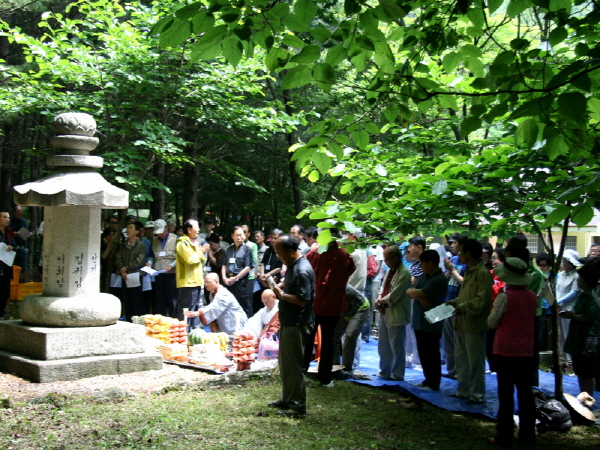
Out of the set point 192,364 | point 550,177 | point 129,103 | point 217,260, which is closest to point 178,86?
point 129,103

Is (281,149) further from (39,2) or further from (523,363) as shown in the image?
(523,363)

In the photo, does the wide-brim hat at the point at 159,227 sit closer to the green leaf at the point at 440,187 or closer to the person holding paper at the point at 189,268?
the person holding paper at the point at 189,268

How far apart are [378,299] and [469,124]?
15.9ft

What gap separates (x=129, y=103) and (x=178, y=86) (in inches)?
34.7

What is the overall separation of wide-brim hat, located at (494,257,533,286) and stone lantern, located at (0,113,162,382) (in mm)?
4710

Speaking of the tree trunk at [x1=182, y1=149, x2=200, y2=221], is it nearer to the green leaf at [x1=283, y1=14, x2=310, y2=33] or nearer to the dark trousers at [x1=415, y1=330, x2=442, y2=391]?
the dark trousers at [x1=415, y1=330, x2=442, y2=391]

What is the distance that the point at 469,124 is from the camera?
3.53m

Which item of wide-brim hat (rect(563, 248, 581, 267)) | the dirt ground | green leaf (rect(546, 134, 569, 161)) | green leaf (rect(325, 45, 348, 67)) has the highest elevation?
green leaf (rect(325, 45, 348, 67))

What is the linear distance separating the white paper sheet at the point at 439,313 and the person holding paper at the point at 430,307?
1.80 feet

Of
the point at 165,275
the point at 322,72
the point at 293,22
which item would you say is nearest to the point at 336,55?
the point at 322,72

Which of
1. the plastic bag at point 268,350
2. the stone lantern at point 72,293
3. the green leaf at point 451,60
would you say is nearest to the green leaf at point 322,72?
the green leaf at point 451,60

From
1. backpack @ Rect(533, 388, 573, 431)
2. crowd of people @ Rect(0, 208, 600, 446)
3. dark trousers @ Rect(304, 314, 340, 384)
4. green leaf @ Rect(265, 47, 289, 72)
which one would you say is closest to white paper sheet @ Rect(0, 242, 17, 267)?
crowd of people @ Rect(0, 208, 600, 446)

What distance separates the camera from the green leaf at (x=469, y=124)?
352 cm

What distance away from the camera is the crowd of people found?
5555mm
